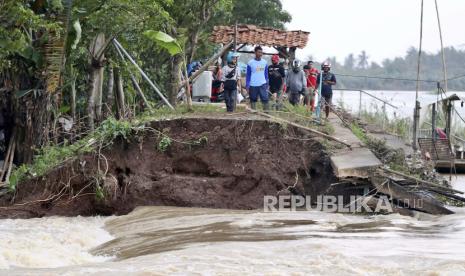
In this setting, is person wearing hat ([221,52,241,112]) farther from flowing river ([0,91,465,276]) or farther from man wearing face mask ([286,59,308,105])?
flowing river ([0,91,465,276])

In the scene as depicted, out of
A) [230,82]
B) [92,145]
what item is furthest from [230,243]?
[230,82]

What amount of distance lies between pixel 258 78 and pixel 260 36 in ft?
16.7

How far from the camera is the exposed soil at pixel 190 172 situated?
1341 centimetres

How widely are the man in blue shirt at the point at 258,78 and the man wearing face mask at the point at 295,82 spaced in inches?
45.1

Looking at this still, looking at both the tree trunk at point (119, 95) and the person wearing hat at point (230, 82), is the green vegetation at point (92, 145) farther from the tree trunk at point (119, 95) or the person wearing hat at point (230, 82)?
the tree trunk at point (119, 95)

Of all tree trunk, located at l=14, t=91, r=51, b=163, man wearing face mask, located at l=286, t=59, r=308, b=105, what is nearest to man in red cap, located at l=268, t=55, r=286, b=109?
man wearing face mask, located at l=286, t=59, r=308, b=105

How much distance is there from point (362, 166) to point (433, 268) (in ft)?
12.8

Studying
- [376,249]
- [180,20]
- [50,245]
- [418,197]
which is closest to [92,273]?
[50,245]

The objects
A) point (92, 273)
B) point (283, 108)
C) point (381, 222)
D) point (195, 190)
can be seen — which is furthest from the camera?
point (283, 108)

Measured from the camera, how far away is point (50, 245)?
404 inches

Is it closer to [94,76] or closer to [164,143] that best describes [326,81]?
[164,143]

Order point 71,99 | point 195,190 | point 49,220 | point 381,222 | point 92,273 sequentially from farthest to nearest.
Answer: point 71,99 < point 195,190 < point 49,220 < point 381,222 < point 92,273

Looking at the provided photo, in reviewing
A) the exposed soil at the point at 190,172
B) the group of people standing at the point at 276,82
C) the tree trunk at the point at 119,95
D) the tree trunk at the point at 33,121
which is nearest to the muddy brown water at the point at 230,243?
the exposed soil at the point at 190,172

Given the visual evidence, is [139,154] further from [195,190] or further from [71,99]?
[71,99]
